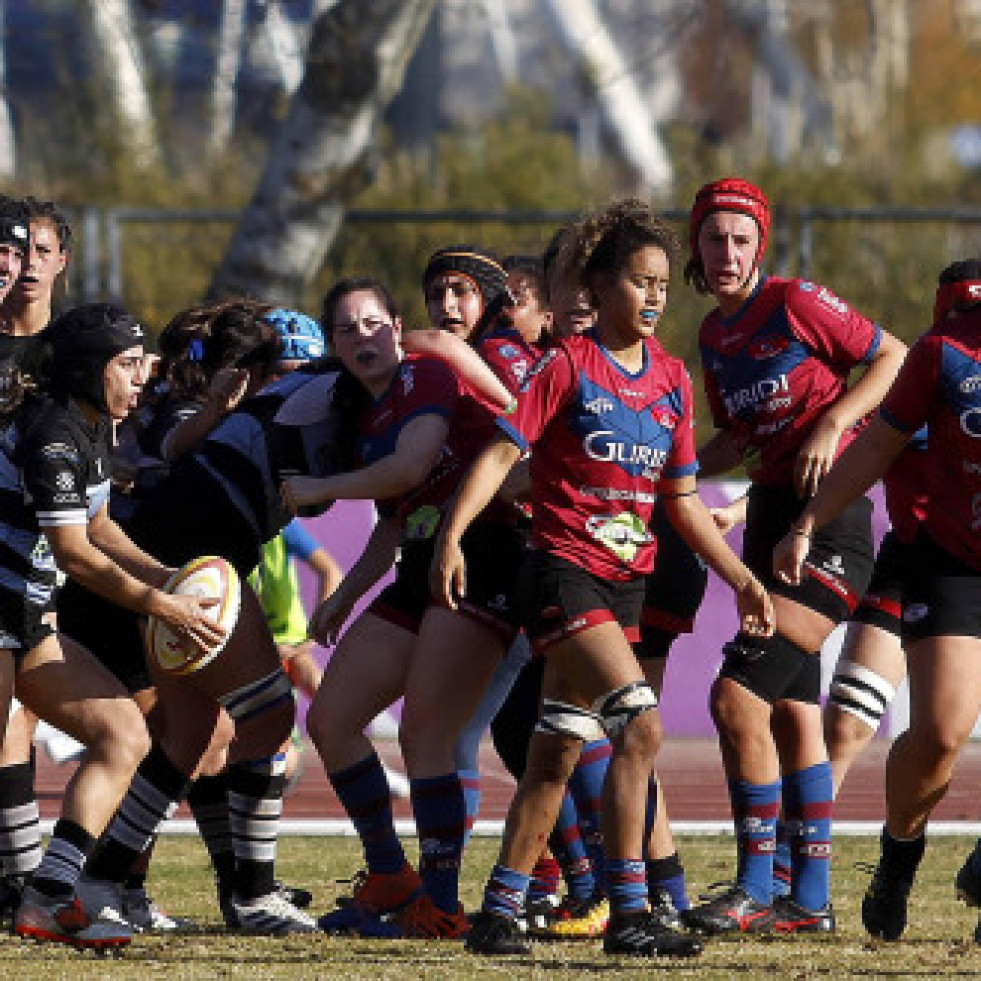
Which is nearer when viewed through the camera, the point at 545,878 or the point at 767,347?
the point at 767,347

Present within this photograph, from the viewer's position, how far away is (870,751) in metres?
13.2

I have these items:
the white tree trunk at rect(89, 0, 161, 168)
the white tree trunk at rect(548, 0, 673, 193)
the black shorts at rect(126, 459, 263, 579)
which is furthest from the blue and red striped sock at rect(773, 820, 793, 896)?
the white tree trunk at rect(548, 0, 673, 193)

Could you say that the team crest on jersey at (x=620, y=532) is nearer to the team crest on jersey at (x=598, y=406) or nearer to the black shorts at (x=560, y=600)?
the black shorts at (x=560, y=600)

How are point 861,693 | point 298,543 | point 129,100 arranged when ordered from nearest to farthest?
1. point 861,693
2. point 298,543
3. point 129,100

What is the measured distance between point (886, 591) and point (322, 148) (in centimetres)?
872

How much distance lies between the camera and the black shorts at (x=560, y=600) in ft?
23.3

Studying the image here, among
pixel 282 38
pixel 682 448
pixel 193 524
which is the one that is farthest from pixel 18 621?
pixel 282 38

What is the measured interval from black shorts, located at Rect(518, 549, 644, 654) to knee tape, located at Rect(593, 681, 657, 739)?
0.20 metres

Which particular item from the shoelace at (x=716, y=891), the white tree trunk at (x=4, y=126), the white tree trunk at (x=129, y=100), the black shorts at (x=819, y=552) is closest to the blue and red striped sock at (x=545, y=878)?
the shoelace at (x=716, y=891)

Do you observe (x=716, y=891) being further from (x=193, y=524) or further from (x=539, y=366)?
(x=539, y=366)

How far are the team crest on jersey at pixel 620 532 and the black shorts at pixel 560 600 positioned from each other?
91 millimetres

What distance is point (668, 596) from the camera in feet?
26.1

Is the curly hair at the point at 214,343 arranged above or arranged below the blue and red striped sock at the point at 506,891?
above

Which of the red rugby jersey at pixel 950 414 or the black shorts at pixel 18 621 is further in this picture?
the black shorts at pixel 18 621
